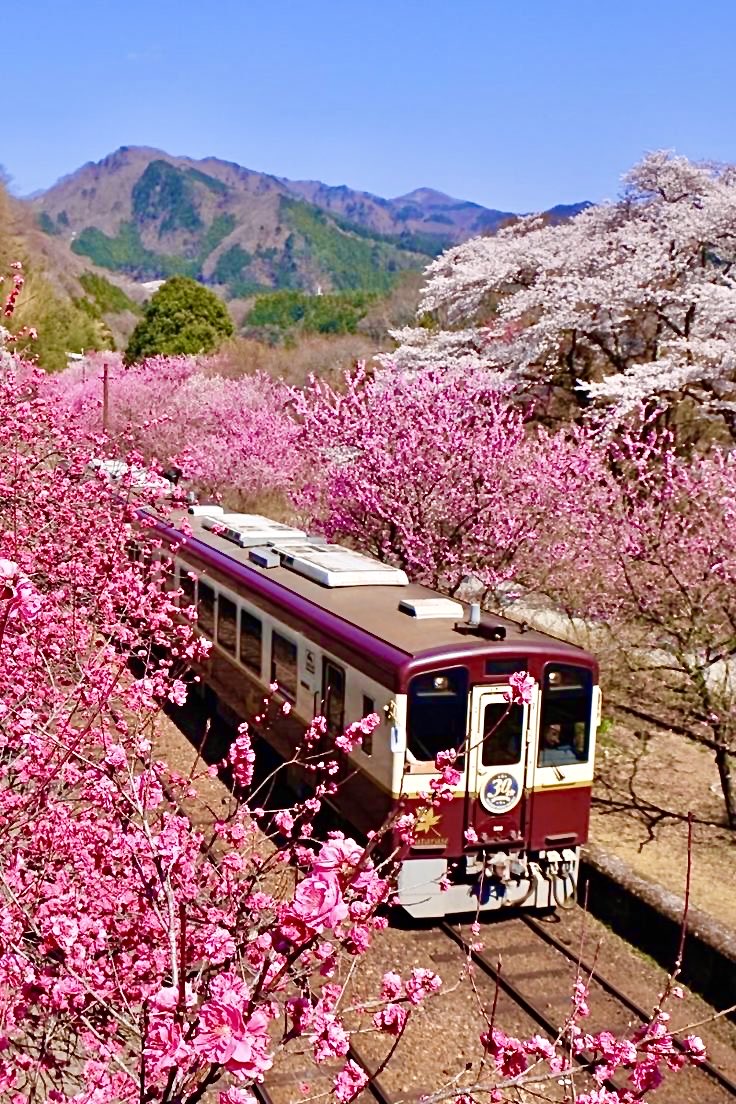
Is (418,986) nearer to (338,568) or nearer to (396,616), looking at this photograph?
(396,616)

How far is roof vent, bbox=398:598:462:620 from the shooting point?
9.59 metres

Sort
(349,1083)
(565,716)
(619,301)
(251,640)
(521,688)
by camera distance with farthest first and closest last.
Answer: (619,301) < (251,640) < (565,716) < (521,688) < (349,1083)

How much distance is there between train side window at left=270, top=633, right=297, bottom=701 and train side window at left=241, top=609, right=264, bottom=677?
42 centimetres

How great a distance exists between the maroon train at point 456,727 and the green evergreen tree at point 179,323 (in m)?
37.7

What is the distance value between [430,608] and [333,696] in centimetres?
115

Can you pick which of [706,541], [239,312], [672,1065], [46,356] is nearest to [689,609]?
[706,541]

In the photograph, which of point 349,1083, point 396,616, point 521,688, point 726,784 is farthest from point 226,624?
point 349,1083

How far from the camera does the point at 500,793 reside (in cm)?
904

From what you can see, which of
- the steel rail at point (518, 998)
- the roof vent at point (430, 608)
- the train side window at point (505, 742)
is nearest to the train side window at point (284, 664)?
the roof vent at point (430, 608)

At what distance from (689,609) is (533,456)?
414 cm

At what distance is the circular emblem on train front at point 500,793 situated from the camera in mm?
8984

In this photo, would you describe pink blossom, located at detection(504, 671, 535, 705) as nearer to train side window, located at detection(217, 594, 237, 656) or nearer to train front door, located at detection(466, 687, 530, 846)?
train front door, located at detection(466, 687, 530, 846)

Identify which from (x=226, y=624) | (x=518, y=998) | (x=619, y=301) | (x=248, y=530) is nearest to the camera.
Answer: (x=518, y=998)

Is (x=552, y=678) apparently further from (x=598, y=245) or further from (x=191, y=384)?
(x=191, y=384)
